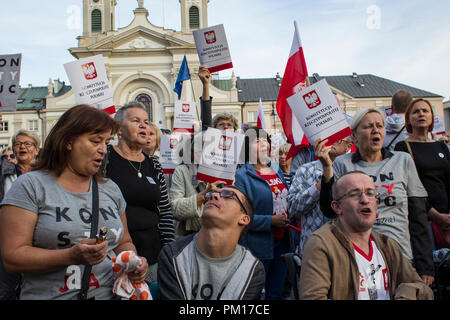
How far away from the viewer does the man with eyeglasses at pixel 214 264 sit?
2632 millimetres

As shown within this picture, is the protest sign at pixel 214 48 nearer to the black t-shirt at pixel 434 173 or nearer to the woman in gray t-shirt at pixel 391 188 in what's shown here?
the woman in gray t-shirt at pixel 391 188

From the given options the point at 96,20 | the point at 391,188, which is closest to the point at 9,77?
the point at 391,188

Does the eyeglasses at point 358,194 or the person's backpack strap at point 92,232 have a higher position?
the eyeglasses at point 358,194

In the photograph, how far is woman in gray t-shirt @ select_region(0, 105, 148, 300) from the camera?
220 cm

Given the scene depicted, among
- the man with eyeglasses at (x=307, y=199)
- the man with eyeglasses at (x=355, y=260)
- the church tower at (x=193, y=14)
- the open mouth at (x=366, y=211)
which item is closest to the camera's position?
the man with eyeglasses at (x=355, y=260)

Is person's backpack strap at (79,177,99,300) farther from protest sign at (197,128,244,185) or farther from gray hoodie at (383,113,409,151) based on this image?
gray hoodie at (383,113,409,151)

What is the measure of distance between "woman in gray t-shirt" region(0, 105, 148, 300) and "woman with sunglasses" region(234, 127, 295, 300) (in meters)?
1.70

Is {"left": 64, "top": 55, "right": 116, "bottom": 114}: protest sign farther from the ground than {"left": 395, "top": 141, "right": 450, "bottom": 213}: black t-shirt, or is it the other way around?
{"left": 64, "top": 55, "right": 116, "bottom": 114}: protest sign

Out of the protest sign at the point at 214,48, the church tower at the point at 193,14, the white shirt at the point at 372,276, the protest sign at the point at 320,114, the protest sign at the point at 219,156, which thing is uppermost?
the church tower at the point at 193,14

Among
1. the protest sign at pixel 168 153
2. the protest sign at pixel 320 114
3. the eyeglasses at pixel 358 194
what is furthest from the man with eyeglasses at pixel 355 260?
the protest sign at pixel 168 153

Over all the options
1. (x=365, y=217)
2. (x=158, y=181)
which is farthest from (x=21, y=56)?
(x=365, y=217)

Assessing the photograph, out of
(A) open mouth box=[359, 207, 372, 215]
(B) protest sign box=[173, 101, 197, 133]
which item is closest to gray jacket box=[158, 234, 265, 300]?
(A) open mouth box=[359, 207, 372, 215]

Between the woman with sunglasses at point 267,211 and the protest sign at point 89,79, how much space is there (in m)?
2.42

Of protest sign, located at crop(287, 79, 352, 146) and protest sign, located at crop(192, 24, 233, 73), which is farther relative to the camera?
protest sign, located at crop(192, 24, 233, 73)
